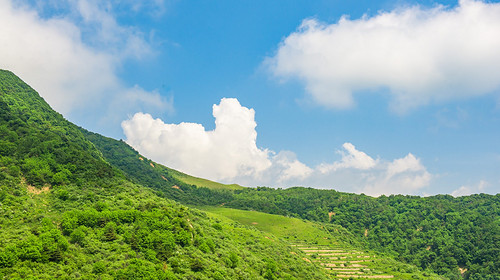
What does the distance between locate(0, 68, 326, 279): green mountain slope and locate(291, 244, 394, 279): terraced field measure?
30.6 metres

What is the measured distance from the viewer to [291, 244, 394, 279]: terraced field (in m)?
107

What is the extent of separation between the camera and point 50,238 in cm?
4406

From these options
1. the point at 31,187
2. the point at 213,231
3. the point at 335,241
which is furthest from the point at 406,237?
the point at 31,187

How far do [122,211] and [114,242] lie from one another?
9.19 m

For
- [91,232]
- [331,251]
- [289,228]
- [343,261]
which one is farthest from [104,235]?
[289,228]

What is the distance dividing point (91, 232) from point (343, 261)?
98.2 metres

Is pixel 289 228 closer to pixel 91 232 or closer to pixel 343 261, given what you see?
pixel 343 261

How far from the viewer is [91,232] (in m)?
51.8

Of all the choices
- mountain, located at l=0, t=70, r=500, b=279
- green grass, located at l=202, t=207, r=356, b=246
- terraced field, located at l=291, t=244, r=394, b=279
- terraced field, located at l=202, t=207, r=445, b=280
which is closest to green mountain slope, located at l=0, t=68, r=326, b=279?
mountain, located at l=0, t=70, r=500, b=279

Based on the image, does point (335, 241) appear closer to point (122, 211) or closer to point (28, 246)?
point (122, 211)

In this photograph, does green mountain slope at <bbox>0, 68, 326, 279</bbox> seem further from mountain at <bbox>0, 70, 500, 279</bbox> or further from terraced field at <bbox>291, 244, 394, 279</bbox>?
terraced field at <bbox>291, 244, 394, 279</bbox>

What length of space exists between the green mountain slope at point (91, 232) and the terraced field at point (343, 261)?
3059 cm

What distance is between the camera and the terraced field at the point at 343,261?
10744 centimetres

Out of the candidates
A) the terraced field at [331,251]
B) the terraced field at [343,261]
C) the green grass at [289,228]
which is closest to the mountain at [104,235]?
the terraced field at [343,261]
